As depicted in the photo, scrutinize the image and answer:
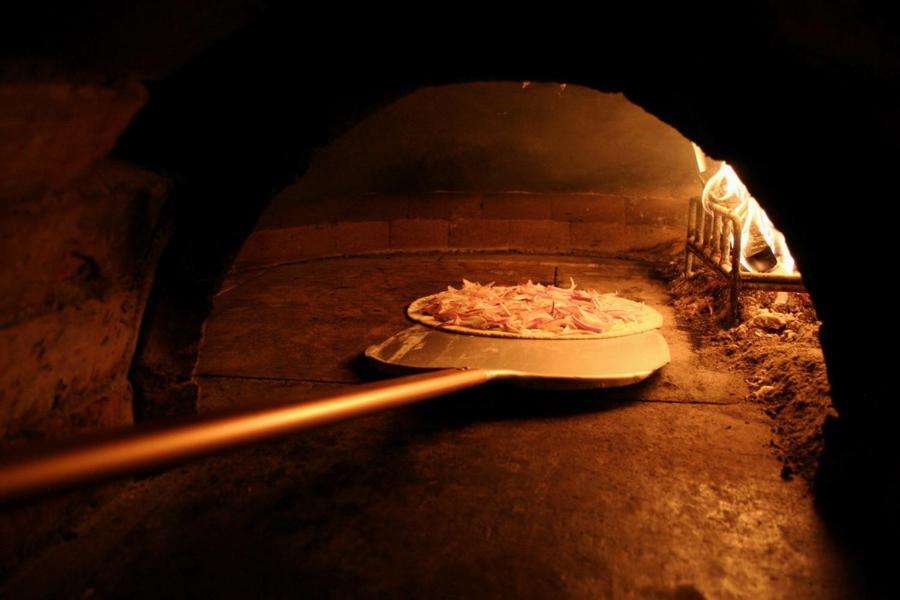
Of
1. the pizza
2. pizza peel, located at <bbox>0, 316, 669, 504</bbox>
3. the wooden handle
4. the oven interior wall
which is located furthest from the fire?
the wooden handle

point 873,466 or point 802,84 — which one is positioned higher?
point 802,84

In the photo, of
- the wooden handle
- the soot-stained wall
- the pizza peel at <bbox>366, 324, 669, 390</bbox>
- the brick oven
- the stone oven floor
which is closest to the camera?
the wooden handle

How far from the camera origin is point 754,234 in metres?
4.23

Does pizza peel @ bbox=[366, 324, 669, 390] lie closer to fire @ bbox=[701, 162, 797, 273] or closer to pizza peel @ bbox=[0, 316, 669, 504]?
pizza peel @ bbox=[0, 316, 669, 504]

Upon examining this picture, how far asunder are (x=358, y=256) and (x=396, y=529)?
186 inches

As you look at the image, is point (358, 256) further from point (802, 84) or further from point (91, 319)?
point (802, 84)

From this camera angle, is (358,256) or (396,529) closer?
(396,529)

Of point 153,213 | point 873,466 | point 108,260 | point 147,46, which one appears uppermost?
point 147,46

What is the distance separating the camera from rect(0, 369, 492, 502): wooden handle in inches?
37.7

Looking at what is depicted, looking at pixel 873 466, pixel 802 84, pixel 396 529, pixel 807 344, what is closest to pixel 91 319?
pixel 396 529

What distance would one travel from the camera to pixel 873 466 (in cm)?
182

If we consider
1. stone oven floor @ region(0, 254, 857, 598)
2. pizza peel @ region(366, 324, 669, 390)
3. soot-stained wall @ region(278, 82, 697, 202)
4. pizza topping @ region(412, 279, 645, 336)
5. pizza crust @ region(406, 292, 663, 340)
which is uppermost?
soot-stained wall @ region(278, 82, 697, 202)

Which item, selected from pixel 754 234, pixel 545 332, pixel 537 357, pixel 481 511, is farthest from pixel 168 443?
pixel 754 234

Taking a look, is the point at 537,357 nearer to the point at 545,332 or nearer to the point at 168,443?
the point at 545,332
